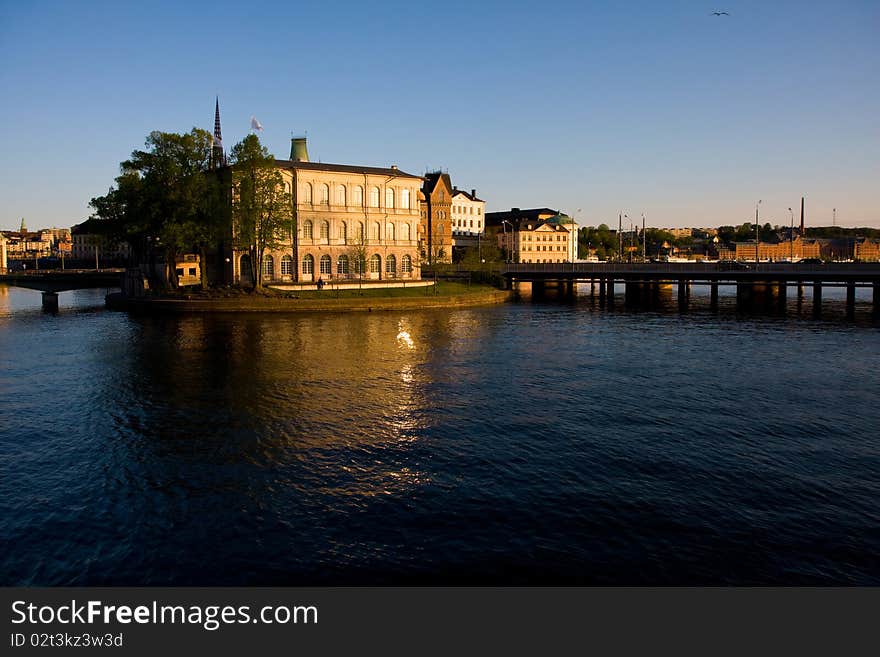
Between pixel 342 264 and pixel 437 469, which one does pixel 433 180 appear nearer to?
pixel 342 264

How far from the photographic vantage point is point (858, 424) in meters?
29.2

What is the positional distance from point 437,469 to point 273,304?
6378cm

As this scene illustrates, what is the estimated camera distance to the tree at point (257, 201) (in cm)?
8669

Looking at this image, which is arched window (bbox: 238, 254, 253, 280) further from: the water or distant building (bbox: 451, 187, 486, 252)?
distant building (bbox: 451, 187, 486, 252)

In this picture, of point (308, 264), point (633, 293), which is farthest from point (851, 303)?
point (308, 264)

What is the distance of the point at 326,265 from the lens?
10056 cm

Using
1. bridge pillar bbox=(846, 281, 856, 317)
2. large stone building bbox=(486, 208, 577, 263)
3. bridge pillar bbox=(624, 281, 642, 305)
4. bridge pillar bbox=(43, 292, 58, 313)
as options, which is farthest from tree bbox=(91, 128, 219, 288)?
large stone building bbox=(486, 208, 577, 263)

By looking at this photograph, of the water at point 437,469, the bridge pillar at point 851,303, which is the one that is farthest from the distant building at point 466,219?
the water at point 437,469

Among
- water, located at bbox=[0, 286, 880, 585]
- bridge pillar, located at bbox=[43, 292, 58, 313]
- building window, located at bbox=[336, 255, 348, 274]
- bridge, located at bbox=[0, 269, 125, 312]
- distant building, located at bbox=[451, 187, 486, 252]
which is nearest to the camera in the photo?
water, located at bbox=[0, 286, 880, 585]

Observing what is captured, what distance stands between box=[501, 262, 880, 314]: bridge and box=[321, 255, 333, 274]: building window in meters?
40.4

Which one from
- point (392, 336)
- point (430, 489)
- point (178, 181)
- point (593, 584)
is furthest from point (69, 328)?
point (593, 584)

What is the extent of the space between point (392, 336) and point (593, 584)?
152ft

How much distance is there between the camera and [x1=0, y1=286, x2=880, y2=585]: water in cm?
1648
